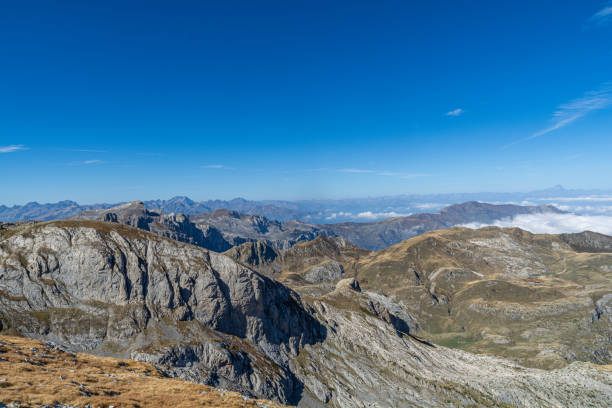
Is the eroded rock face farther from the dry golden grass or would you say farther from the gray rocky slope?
the dry golden grass

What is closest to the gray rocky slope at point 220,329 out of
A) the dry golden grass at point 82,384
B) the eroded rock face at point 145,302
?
the eroded rock face at point 145,302

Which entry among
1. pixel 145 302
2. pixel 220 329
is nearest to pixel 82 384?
pixel 145 302

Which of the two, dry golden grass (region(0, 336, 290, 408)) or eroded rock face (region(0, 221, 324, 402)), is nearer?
dry golden grass (region(0, 336, 290, 408))

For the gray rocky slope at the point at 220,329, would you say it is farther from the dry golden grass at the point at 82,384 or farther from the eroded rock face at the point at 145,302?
the dry golden grass at the point at 82,384

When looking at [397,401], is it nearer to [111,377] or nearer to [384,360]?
[384,360]

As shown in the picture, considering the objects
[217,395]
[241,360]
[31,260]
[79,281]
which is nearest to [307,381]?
[241,360]

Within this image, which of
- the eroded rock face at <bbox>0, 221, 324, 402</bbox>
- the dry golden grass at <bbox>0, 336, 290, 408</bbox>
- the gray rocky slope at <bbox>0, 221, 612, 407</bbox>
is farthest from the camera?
the gray rocky slope at <bbox>0, 221, 612, 407</bbox>

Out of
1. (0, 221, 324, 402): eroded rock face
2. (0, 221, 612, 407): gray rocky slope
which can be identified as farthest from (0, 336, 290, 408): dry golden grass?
(0, 221, 324, 402): eroded rock face
